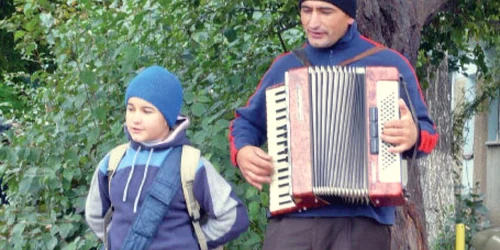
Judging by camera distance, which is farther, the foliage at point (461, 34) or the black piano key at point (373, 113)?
the foliage at point (461, 34)

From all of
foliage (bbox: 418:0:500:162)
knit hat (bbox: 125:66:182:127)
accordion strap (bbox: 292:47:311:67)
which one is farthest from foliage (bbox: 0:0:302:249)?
accordion strap (bbox: 292:47:311:67)

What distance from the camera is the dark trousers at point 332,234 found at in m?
4.54

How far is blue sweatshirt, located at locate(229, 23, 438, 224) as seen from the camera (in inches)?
179

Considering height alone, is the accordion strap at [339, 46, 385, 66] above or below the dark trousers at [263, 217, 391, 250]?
above

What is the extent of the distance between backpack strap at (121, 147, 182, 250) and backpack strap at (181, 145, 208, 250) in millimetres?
41

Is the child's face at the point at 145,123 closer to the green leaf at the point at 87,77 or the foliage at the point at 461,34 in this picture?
the green leaf at the point at 87,77

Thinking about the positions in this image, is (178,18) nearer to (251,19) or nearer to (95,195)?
(251,19)

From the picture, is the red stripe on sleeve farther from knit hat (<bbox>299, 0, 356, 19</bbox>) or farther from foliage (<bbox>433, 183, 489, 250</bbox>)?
foliage (<bbox>433, 183, 489, 250</bbox>)

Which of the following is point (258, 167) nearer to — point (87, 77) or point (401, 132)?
point (401, 132)

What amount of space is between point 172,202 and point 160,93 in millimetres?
460

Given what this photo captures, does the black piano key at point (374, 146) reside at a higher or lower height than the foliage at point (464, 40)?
lower

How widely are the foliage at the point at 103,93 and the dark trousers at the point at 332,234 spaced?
2.03m

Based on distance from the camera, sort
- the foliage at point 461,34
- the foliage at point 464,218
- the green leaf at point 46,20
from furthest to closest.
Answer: the foliage at point 464,218, the foliage at point 461,34, the green leaf at point 46,20

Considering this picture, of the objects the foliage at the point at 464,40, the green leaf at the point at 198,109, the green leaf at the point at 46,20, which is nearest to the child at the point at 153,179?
the green leaf at the point at 198,109
